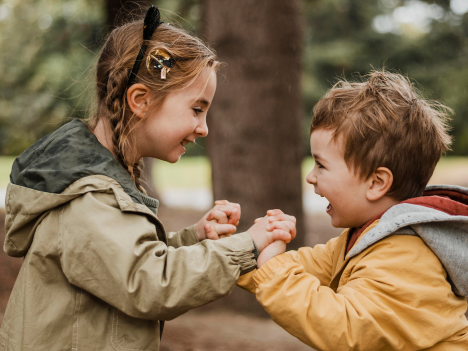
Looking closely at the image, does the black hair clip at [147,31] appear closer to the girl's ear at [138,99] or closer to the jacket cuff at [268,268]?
the girl's ear at [138,99]

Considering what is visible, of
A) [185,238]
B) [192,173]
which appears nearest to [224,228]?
[185,238]

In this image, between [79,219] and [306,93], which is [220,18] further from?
[306,93]

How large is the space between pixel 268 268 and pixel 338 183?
0.51 metres

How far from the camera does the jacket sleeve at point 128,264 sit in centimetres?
174

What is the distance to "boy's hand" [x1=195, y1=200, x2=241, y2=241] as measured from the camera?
7.82 feet

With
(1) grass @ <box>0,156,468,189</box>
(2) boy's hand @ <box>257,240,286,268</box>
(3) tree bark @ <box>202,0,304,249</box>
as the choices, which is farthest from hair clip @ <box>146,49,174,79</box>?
(1) grass @ <box>0,156,468,189</box>

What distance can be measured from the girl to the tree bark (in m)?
2.67

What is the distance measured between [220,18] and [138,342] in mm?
3711

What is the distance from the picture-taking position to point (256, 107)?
4.88 metres

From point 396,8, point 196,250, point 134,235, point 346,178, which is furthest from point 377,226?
A: point 396,8

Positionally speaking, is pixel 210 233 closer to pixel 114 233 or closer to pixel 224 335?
pixel 114 233

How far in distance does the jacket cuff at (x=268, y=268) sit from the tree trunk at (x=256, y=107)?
3.01 m

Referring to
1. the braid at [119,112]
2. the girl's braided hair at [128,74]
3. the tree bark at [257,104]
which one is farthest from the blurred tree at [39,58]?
the braid at [119,112]

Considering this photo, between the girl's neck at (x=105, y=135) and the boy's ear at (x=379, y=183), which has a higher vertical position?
the girl's neck at (x=105, y=135)
